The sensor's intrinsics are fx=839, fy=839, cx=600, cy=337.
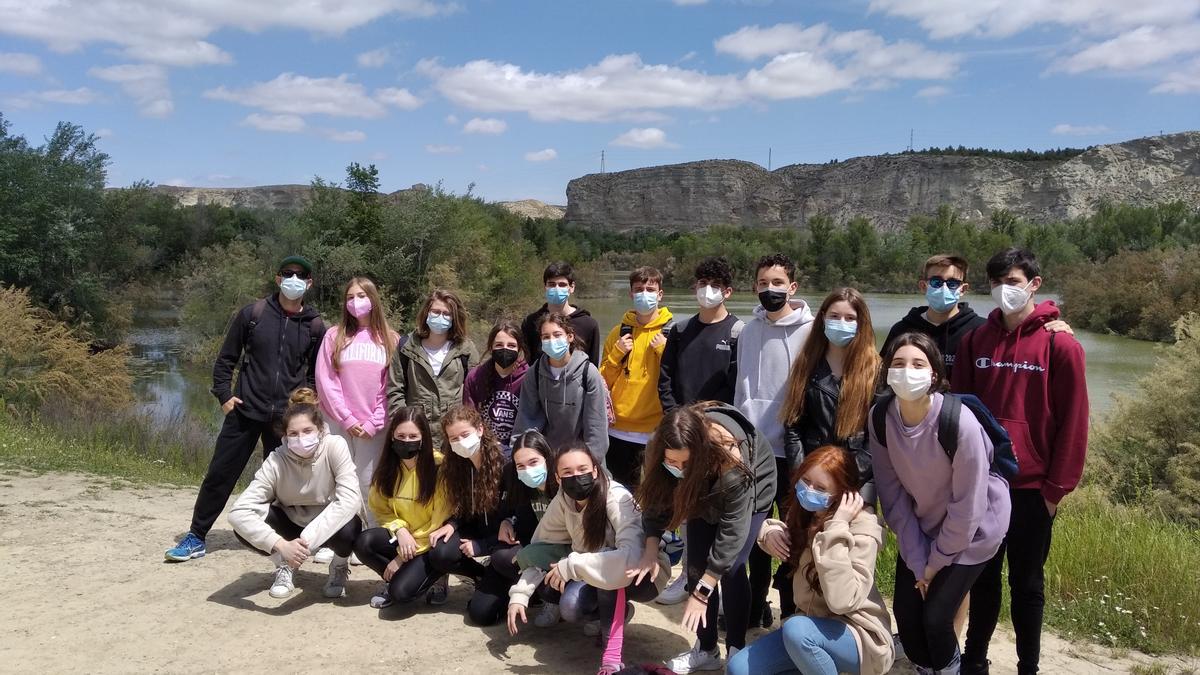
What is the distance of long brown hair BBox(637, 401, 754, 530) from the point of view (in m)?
3.59

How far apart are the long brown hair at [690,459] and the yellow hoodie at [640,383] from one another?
1252 mm

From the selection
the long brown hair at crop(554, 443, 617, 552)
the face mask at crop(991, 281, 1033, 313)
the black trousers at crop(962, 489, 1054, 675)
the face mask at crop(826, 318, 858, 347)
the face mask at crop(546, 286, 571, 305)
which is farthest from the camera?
the face mask at crop(546, 286, 571, 305)

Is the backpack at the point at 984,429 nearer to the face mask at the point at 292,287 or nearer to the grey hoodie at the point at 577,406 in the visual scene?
the grey hoodie at the point at 577,406

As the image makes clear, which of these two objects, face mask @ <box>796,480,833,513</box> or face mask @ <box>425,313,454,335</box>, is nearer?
face mask @ <box>796,480,833,513</box>

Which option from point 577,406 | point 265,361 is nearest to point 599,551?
point 577,406

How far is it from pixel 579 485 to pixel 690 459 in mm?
658

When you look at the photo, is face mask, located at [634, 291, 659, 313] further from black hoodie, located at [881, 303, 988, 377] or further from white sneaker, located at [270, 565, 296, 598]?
white sneaker, located at [270, 565, 296, 598]

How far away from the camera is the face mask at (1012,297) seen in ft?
12.1

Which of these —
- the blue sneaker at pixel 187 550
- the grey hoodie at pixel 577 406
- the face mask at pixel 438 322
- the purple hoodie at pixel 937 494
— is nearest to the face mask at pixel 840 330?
the purple hoodie at pixel 937 494

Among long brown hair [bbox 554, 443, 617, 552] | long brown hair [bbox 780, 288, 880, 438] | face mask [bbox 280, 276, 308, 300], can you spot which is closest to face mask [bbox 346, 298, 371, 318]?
face mask [bbox 280, 276, 308, 300]

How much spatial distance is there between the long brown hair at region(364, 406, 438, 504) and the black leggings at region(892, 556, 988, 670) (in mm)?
2478

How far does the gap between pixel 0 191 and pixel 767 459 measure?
99.8ft

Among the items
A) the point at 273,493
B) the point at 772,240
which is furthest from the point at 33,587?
the point at 772,240

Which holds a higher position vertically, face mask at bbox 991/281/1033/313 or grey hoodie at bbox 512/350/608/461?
face mask at bbox 991/281/1033/313
